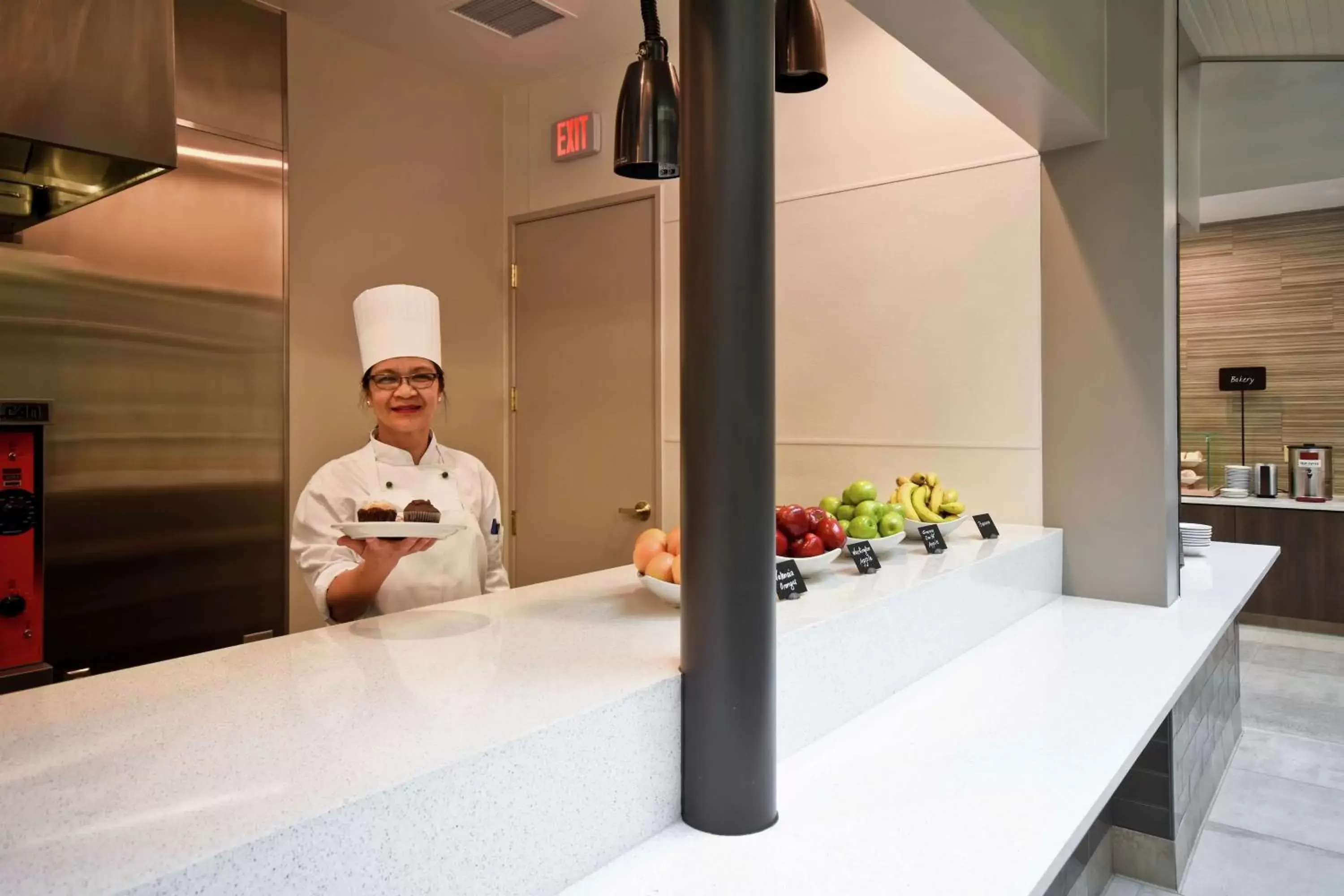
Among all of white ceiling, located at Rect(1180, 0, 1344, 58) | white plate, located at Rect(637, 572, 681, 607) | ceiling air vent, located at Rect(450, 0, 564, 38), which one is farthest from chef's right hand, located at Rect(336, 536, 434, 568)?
white ceiling, located at Rect(1180, 0, 1344, 58)

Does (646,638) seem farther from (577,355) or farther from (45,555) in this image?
(577,355)

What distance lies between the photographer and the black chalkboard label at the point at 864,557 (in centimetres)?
185

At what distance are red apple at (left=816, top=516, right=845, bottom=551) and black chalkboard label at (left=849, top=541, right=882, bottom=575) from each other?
0.06 m

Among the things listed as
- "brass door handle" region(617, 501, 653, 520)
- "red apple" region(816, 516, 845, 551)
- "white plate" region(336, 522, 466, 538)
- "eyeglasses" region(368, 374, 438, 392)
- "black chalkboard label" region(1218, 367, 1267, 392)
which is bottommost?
"brass door handle" region(617, 501, 653, 520)

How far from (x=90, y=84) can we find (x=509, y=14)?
201 cm

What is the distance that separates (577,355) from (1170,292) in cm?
221

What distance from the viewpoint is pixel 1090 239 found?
2.54 meters

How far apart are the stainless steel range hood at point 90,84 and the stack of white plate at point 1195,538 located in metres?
3.58

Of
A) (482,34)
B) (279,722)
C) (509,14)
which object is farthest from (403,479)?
(482,34)

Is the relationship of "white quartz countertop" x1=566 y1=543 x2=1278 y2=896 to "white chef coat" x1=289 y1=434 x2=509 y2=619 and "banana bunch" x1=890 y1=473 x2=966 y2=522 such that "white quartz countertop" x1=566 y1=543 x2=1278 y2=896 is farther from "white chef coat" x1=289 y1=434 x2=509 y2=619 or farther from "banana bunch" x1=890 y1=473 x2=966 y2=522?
"white chef coat" x1=289 y1=434 x2=509 y2=619

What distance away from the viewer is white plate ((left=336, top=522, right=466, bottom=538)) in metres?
1.27

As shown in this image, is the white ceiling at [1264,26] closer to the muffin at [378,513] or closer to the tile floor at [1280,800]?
the tile floor at [1280,800]

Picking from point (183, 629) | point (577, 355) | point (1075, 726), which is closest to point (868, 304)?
point (577, 355)

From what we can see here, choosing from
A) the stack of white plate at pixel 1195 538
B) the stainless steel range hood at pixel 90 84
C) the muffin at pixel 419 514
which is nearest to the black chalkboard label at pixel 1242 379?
the stack of white plate at pixel 1195 538
